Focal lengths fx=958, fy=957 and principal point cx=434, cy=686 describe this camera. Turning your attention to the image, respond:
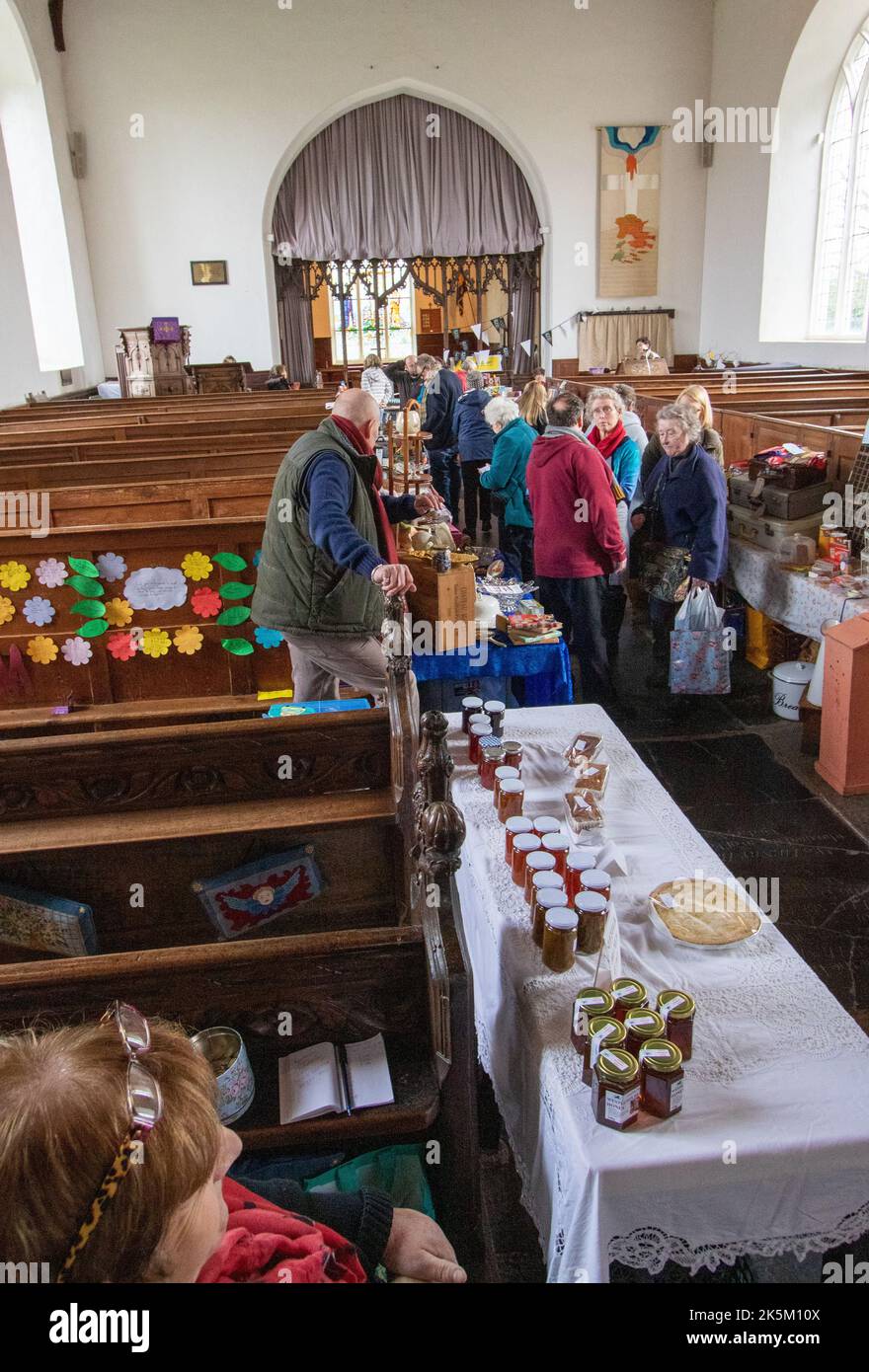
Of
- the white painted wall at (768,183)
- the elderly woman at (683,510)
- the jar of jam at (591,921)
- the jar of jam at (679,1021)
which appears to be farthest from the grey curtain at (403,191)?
the jar of jam at (679,1021)

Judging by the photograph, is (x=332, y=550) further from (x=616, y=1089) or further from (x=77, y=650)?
(x=616, y=1089)

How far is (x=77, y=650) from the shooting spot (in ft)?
12.9

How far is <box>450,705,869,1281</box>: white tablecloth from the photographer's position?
1410 millimetres

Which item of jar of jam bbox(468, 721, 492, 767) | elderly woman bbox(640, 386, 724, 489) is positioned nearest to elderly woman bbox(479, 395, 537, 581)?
elderly woman bbox(640, 386, 724, 489)


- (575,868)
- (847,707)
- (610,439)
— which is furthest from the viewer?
(610,439)

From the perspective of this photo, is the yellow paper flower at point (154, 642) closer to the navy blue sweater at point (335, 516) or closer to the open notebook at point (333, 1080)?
the navy blue sweater at point (335, 516)

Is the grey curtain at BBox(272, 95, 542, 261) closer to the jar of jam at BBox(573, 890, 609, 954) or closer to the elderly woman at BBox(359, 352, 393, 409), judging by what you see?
the elderly woman at BBox(359, 352, 393, 409)

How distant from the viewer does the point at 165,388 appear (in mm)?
11625

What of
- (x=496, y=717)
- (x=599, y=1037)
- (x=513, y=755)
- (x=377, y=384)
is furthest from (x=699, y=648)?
(x=377, y=384)

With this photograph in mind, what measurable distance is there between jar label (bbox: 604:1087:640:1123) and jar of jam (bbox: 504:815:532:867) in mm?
725

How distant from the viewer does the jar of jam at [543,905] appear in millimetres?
1808

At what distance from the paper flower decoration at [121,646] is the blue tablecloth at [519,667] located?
1216 millimetres

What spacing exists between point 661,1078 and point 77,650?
10.4 ft
